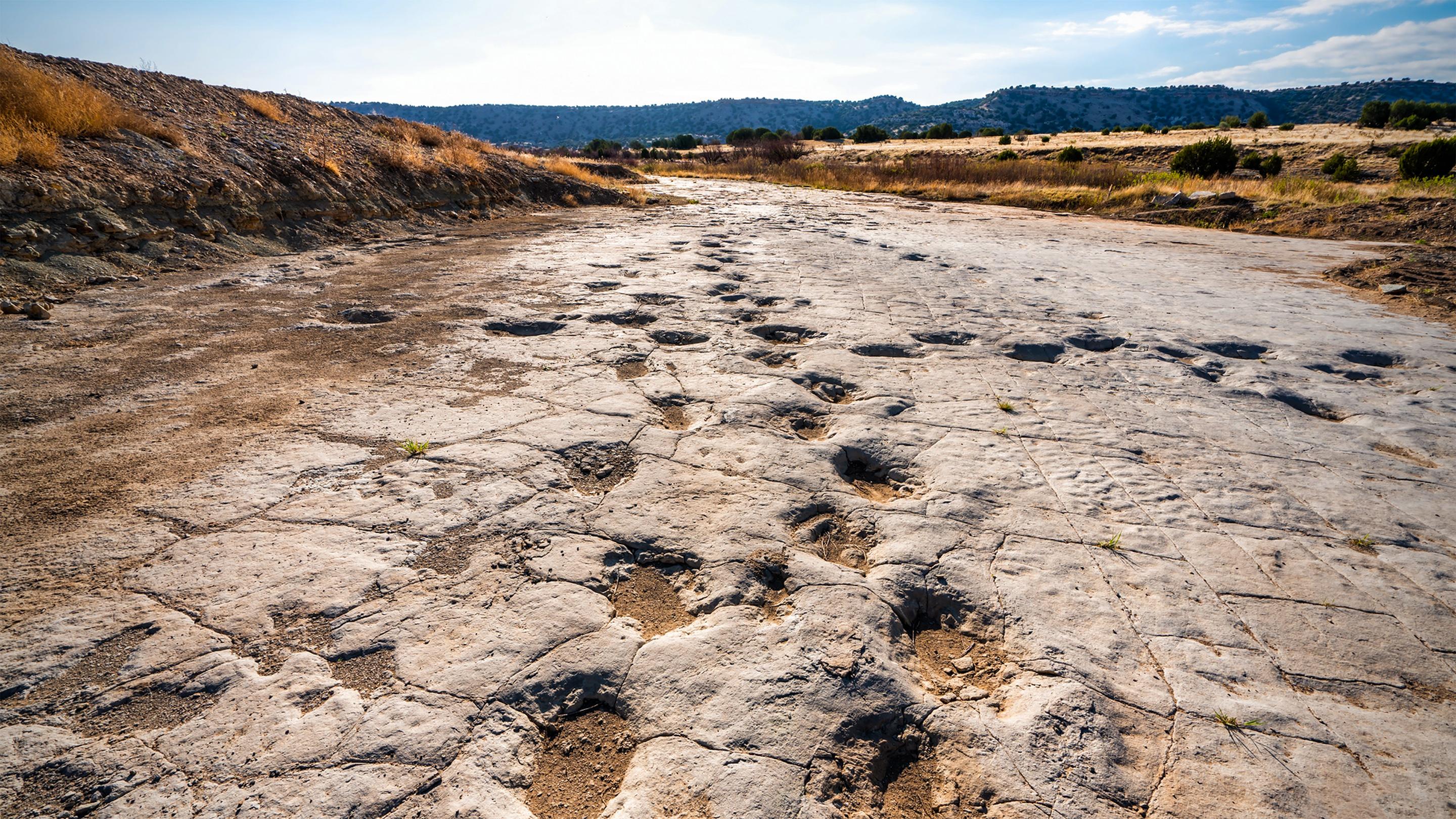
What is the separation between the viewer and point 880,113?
91500 millimetres

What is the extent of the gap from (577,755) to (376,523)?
116cm

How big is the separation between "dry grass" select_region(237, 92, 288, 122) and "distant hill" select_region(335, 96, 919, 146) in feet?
221

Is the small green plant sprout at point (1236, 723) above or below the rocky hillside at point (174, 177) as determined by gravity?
below

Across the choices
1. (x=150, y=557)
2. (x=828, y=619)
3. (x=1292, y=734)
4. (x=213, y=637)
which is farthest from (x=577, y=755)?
(x=1292, y=734)

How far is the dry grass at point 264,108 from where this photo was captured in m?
8.37

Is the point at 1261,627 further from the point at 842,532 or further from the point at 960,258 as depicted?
the point at 960,258

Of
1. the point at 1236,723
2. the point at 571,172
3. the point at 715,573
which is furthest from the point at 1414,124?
the point at 715,573

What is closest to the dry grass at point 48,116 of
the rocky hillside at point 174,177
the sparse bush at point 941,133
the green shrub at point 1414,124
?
the rocky hillside at point 174,177

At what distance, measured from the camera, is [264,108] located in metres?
8.41

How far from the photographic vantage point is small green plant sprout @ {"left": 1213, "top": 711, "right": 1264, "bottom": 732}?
149 cm

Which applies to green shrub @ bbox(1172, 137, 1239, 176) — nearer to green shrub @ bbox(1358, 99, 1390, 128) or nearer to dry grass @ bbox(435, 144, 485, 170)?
dry grass @ bbox(435, 144, 485, 170)

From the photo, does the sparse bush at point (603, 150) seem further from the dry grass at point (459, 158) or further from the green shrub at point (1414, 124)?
the green shrub at point (1414, 124)

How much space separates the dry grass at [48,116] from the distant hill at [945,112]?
2287 inches

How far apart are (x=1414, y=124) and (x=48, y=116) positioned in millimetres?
41423
